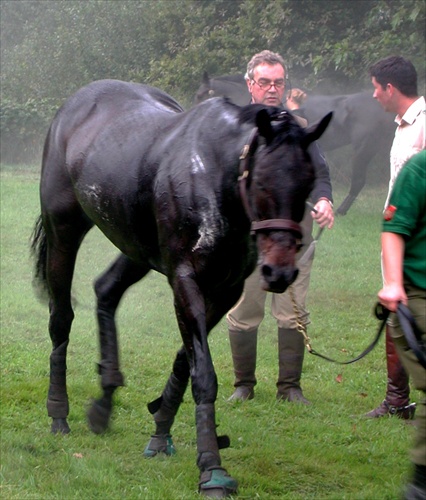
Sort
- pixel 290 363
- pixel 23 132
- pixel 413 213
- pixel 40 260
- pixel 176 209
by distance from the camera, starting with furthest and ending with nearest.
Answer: pixel 23 132, pixel 290 363, pixel 40 260, pixel 176 209, pixel 413 213

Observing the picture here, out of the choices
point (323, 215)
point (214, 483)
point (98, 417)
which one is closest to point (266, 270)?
point (214, 483)

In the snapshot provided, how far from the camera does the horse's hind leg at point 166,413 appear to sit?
16.6 feet

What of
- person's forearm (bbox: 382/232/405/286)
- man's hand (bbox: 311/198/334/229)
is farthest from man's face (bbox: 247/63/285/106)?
person's forearm (bbox: 382/232/405/286)

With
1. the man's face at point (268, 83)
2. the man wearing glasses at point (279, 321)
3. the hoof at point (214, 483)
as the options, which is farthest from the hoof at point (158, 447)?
the man's face at point (268, 83)

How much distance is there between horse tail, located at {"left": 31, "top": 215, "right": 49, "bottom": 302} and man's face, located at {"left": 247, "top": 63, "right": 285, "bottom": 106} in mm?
1788

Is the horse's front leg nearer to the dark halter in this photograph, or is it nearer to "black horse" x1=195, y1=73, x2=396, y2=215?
the dark halter

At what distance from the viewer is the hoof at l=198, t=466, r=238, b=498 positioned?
168 inches

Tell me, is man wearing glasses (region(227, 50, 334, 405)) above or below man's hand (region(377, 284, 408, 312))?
below

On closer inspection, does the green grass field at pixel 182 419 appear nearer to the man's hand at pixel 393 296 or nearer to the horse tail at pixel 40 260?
the horse tail at pixel 40 260

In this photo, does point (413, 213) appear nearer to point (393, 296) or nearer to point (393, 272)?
point (393, 272)

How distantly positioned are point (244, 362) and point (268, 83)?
79.9 inches

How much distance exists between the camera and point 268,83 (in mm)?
5977

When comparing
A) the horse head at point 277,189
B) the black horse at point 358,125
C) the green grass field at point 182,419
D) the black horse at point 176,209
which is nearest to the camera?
the horse head at point 277,189

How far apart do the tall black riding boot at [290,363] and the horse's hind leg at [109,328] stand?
1.22m
